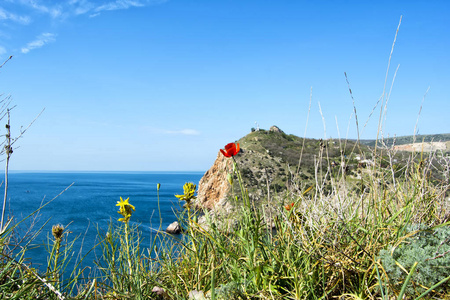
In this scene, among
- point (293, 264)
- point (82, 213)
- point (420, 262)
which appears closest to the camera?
point (420, 262)

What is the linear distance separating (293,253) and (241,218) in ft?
1.17

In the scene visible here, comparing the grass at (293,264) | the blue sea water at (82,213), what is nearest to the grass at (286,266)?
the grass at (293,264)

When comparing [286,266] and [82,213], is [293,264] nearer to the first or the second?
[286,266]

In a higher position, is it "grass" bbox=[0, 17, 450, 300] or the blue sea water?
"grass" bbox=[0, 17, 450, 300]

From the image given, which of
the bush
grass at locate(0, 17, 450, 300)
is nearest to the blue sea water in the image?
grass at locate(0, 17, 450, 300)

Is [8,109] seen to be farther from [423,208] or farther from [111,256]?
[423,208]

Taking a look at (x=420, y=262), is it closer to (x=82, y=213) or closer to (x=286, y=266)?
(x=286, y=266)

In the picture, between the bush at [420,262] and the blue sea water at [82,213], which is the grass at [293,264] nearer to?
the bush at [420,262]

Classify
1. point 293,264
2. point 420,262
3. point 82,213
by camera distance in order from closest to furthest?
1. point 420,262
2. point 293,264
3. point 82,213

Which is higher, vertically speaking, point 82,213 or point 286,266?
point 286,266

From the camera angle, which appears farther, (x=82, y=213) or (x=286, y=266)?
(x=82, y=213)

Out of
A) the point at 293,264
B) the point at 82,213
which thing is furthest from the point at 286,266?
the point at 82,213

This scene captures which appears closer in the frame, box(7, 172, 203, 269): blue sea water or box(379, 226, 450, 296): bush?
box(379, 226, 450, 296): bush

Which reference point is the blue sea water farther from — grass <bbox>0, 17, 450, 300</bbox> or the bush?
the bush
